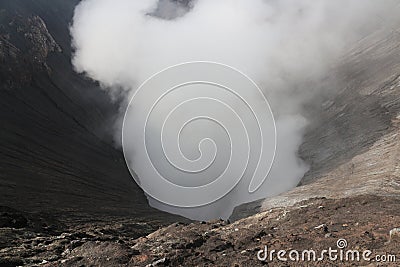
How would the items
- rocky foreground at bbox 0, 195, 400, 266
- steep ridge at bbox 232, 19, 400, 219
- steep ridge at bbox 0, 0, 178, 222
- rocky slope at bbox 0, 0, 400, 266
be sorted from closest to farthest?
rocky foreground at bbox 0, 195, 400, 266
rocky slope at bbox 0, 0, 400, 266
steep ridge at bbox 0, 0, 178, 222
steep ridge at bbox 232, 19, 400, 219

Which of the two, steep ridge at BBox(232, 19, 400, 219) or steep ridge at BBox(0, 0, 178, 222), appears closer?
steep ridge at BBox(0, 0, 178, 222)

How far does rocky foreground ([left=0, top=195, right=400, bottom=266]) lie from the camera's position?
1184 centimetres

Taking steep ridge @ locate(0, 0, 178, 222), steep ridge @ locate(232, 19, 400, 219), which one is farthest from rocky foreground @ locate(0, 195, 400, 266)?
steep ridge @ locate(232, 19, 400, 219)

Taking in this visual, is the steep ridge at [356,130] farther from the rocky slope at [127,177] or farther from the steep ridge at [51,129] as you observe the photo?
the steep ridge at [51,129]

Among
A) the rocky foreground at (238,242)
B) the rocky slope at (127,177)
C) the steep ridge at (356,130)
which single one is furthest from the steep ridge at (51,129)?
the steep ridge at (356,130)

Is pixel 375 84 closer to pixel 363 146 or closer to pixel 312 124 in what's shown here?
pixel 312 124

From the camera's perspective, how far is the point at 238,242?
13539 mm

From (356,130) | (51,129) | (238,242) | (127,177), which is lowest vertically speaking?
(238,242)

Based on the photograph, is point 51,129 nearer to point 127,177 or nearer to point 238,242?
point 127,177

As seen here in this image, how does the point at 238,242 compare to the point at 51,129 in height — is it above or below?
below

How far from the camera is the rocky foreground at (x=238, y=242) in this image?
11.8m

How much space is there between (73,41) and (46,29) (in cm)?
603

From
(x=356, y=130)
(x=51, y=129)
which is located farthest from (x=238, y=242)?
(x=51, y=129)

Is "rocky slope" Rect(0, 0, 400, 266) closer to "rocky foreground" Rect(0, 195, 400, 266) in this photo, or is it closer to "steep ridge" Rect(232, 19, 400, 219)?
"rocky foreground" Rect(0, 195, 400, 266)
